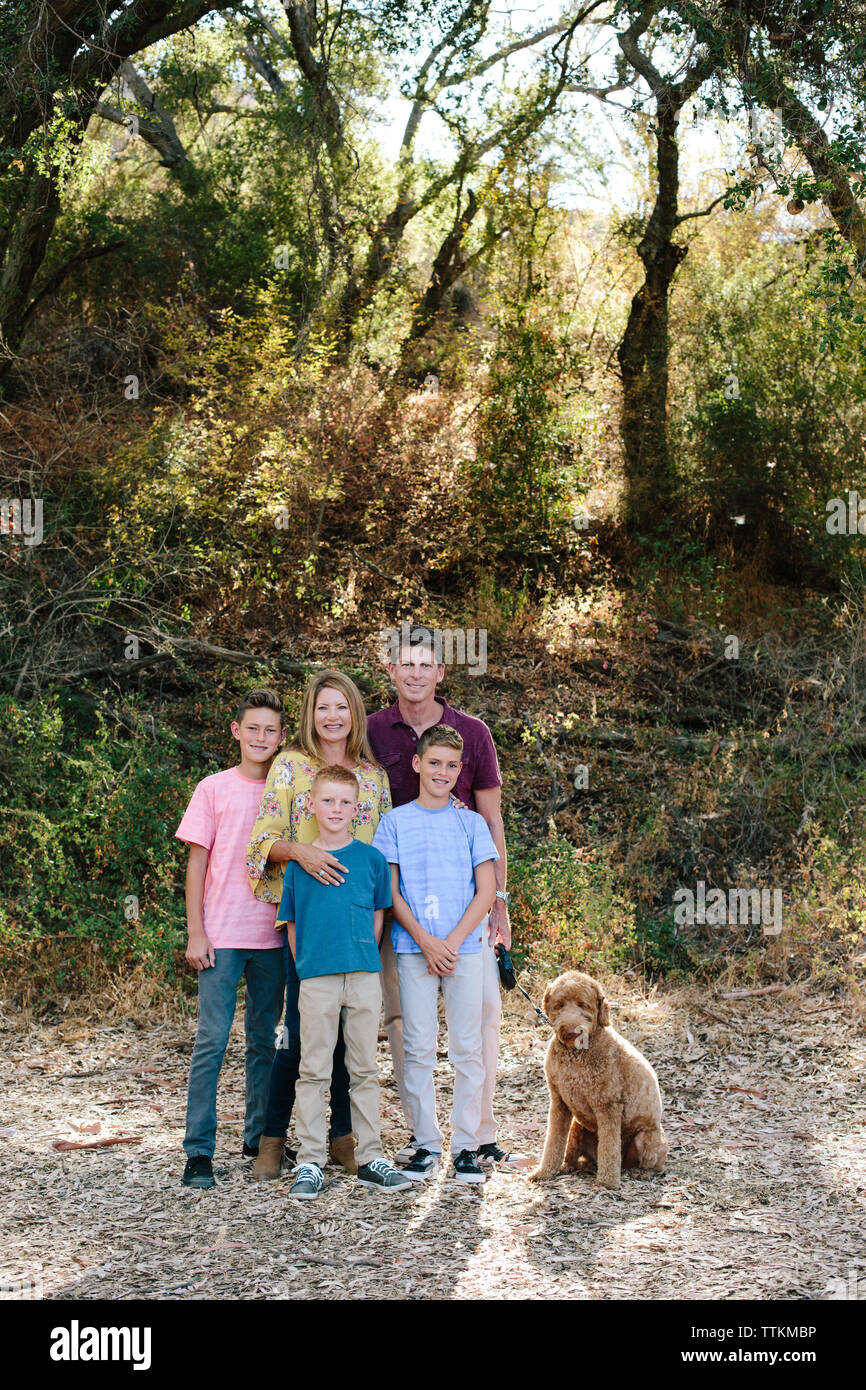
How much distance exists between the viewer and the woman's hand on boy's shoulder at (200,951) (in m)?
4.30

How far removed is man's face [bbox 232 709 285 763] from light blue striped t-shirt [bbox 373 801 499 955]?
53cm

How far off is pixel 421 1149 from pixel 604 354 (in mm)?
10251

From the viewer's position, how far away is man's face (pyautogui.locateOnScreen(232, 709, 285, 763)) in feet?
14.7

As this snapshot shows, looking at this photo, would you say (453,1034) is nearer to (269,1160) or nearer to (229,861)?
(269,1160)

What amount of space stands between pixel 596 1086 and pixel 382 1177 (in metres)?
0.82

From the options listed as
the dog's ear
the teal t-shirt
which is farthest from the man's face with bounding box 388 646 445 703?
the dog's ear

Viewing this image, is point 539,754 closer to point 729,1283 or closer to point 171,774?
point 171,774

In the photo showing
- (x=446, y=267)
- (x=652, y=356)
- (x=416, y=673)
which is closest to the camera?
(x=416, y=673)

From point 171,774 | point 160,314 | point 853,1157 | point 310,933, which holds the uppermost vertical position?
point 160,314

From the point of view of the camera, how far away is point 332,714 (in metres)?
4.30

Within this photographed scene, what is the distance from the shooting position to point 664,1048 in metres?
6.13


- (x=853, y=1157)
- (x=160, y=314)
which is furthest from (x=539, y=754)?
(x=160, y=314)

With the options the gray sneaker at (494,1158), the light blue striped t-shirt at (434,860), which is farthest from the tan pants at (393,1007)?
the gray sneaker at (494,1158)

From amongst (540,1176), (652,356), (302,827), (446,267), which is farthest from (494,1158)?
(446,267)
